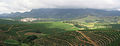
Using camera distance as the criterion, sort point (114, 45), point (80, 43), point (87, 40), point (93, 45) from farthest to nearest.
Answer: point (87, 40) < point (80, 43) < point (93, 45) < point (114, 45)

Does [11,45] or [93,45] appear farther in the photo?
[93,45]

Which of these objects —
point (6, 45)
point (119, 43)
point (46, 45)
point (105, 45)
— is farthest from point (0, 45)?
point (119, 43)

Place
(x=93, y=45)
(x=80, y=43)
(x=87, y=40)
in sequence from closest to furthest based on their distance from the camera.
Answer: (x=93, y=45), (x=80, y=43), (x=87, y=40)

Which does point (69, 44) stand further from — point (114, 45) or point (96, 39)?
point (114, 45)

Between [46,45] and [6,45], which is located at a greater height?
[6,45]

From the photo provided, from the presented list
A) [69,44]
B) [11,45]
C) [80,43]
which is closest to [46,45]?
[69,44]

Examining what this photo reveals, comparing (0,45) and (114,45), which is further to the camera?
(114,45)

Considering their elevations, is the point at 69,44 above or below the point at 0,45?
below

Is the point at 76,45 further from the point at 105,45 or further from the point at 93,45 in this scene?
the point at 105,45

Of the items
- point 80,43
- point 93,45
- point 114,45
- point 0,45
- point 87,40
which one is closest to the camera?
point 0,45
